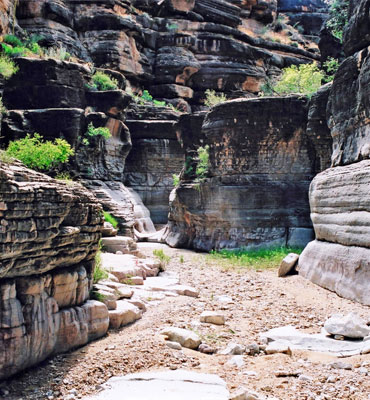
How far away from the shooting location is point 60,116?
15.3 meters

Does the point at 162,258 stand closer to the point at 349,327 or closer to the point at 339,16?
the point at 349,327

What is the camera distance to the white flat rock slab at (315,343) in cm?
502

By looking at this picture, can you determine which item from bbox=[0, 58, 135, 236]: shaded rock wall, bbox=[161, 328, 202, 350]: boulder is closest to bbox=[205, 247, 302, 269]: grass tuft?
bbox=[0, 58, 135, 236]: shaded rock wall

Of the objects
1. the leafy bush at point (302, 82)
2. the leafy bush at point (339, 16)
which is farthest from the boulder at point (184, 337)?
the leafy bush at point (302, 82)

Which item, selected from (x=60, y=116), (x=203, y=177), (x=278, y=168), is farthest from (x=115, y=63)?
(x=278, y=168)

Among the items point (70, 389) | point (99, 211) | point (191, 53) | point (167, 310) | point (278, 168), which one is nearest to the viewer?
point (70, 389)

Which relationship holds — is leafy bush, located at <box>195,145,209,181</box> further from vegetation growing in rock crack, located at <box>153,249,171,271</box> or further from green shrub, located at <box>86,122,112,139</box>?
vegetation growing in rock crack, located at <box>153,249,171,271</box>

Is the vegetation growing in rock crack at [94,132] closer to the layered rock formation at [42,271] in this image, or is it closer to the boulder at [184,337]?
the layered rock formation at [42,271]

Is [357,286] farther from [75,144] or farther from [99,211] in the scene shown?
[75,144]

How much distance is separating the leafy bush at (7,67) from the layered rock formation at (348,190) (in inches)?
466

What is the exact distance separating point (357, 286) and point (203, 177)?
343 inches

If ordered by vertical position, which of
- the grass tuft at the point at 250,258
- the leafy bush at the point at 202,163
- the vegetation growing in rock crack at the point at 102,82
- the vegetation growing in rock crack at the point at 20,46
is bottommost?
the grass tuft at the point at 250,258

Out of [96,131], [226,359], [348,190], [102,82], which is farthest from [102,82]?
[226,359]

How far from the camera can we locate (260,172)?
13.8 meters
